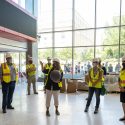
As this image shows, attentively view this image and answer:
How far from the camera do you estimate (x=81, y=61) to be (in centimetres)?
1354

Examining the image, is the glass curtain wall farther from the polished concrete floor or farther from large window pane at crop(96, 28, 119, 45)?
the polished concrete floor

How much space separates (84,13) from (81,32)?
1104 mm

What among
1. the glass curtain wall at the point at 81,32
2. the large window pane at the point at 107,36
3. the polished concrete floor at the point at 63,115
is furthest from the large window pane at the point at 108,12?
the polished concrete floor at the point at 63,115

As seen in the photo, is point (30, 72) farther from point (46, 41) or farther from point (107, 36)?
point (46, 41)

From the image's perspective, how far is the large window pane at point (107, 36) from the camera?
12.2 meters

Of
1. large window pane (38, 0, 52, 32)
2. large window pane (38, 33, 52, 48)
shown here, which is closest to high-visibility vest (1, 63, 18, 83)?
large window pane (38, 33, 52, 48)

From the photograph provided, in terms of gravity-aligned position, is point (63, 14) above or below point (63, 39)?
above

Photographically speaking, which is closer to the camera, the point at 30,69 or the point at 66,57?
the point at 30,69

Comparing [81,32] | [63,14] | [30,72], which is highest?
[63,14]

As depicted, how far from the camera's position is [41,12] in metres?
14.4

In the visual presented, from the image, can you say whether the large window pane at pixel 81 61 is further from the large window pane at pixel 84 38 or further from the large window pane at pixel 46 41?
the large window pane at pixel 46 41

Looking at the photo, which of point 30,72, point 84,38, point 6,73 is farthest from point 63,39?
point 6,73

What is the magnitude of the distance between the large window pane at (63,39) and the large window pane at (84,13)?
736 millimetres

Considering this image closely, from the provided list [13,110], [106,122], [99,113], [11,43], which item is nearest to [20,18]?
[11,43]
